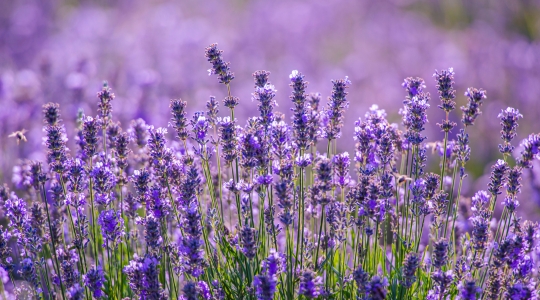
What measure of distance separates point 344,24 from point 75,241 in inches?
481

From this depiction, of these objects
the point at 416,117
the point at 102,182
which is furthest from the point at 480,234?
the point at 102,182

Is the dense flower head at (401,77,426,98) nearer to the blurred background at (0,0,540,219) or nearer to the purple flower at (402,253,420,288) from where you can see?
the purple flower at (402,253,420,288)

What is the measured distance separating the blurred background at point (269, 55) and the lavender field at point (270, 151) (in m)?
0.05

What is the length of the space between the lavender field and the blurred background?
2.0 inches

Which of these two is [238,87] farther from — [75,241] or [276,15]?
[75,241]

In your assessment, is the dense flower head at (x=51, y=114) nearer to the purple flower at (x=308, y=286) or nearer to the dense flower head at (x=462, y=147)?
the purple flower at (x=308, y=286)

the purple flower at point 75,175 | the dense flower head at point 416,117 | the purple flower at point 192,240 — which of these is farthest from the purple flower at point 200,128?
the dense flower head at point 416,117

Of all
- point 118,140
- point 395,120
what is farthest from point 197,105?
point 118,140

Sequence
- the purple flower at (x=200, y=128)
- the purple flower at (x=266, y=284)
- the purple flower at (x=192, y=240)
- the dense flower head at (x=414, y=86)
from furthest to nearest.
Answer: the dense flower head at (x=414, y=86) → the purple flower at (x=200, y=128) → the purple flower at (x=192, y=240) → the purple flower at (x=266, y=284)

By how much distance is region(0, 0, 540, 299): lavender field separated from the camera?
2.44 meters

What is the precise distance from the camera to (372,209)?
2342 mm

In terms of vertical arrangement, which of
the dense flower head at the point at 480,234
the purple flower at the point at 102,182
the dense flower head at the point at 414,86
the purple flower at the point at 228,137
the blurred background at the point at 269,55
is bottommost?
the dense flower head at the point at 480,234

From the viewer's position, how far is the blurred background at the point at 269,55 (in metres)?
6.96

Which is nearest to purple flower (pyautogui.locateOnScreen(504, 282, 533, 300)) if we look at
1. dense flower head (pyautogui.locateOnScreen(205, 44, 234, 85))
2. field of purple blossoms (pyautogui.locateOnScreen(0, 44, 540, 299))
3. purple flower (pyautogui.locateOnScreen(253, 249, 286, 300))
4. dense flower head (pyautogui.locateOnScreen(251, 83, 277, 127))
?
field of purple blossoms (pyautogui.locateOnScreen(0, 44, 540, 299))
